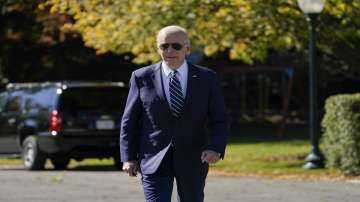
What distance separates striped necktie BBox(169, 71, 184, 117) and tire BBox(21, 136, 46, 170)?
11.6 metres

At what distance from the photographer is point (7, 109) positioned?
20.0 metres

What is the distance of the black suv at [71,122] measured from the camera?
18062 mm

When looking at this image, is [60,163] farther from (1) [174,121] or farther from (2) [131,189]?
(1) [174,121]

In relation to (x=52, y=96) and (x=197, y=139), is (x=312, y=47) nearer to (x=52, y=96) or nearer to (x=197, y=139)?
(x=52, y=96)

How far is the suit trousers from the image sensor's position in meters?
7.06

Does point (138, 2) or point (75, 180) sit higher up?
point (138, 2)

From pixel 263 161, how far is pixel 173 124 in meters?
13.5

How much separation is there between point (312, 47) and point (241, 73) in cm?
2419

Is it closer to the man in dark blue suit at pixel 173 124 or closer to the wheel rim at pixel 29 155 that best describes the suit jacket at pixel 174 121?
the man in dark blue suit at pixel 173 124

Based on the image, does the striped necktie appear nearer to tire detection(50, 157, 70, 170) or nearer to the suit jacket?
the suit jacket

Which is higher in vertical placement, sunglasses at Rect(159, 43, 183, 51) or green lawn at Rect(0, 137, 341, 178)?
sunglasses at Rect(159, 43, 183, 51)

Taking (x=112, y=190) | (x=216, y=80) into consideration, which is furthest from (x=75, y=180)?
(x=216, y=80)

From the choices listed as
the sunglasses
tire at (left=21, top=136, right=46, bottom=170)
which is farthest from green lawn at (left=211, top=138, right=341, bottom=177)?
the sunglasses

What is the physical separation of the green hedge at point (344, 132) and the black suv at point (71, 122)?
3958mm
